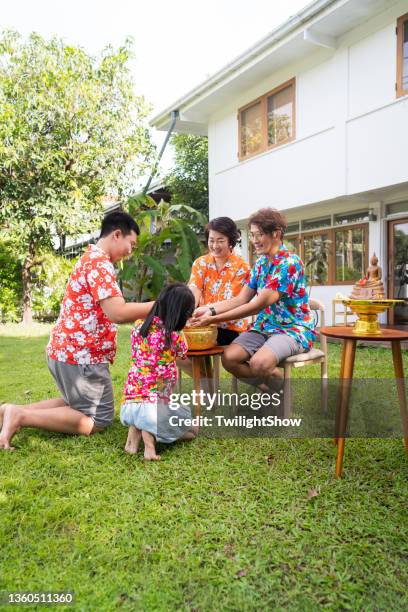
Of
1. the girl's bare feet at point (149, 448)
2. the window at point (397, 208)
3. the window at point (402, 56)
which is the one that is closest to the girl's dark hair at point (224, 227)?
the girl's bare feet at point (149, 448)

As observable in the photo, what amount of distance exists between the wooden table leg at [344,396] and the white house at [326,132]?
598 centimetres

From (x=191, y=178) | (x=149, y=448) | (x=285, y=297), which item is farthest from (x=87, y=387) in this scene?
(x=191, y=178)

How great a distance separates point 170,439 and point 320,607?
1672 mm

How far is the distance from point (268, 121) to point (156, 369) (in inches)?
354

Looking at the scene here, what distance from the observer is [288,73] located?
10.1m

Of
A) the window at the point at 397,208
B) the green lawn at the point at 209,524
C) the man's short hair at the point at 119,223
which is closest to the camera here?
the green lawn at the point at 209,524

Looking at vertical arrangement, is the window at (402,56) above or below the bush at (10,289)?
above

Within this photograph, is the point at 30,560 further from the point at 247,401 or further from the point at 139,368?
the point at 247,401

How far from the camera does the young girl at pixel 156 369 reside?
3.10m

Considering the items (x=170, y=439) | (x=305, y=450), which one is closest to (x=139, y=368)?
(x=170, y=439)

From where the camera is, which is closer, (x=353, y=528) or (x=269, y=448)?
(x=353, y=528)

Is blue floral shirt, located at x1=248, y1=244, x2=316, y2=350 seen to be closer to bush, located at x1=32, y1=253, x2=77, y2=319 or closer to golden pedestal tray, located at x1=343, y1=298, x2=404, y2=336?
golden pedestal tray, located at x1=343, y1=298, x2=404, y2=336

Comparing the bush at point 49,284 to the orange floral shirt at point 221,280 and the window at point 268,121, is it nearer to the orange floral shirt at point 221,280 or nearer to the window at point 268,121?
the window at point 268,121

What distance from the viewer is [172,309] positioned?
308cm
